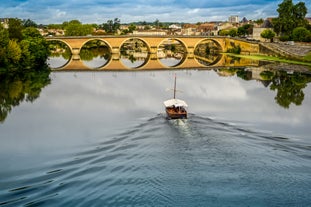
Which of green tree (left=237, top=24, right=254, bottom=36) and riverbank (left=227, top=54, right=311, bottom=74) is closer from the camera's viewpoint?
riverbank (left=227, top=54, right=311, bottom=74)

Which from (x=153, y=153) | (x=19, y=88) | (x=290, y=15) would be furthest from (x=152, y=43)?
(x=153, y=153)

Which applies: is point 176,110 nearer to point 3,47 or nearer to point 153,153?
point 153,153

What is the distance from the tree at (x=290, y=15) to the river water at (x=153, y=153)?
125 feet

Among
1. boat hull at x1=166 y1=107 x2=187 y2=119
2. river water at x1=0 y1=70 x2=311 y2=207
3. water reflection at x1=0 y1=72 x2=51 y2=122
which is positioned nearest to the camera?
river water at x1=0 y1=70 x2=311 y2=207

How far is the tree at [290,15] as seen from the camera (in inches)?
2386

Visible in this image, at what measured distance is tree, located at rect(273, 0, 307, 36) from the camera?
60.6 metres

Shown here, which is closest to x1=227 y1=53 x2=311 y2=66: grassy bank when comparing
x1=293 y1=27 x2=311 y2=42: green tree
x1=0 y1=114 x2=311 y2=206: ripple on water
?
x1=293 y1=27 x2=311 y2=42: green tree

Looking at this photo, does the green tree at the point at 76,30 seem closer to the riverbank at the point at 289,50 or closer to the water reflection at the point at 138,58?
the water reflection at the point at 138,58

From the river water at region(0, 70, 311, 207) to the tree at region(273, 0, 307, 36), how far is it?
38.2 meters

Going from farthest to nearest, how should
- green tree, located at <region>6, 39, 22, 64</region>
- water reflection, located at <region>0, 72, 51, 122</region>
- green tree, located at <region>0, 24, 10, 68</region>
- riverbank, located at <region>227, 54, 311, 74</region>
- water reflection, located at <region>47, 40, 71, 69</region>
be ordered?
water reflection, located at <region>47, 40, 71, 69</region>
riverbank, located at <region>227, 54, 311, 74</region>
green tree, located at <region>6, 39, 22, 64</region>
green tree, located at <region>0, 24, 10, 68</region>
water reflection, located at <region>0, 72, 51, 122</region>

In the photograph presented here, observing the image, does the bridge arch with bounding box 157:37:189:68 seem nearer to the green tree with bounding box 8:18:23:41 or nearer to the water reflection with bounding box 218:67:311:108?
the water reflection with bounding box 218:67:311:108

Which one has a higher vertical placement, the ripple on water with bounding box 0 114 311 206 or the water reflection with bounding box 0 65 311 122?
the water reflection with bounding box 0 65 311 122

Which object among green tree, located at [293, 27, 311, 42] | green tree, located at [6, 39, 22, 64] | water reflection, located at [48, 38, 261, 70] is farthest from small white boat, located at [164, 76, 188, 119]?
green tree, located at [293, 27, 311, 42]

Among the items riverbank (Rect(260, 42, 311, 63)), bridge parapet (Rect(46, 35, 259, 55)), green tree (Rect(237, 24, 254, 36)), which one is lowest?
riverbank (Rect(260, 42, 311, 63))
